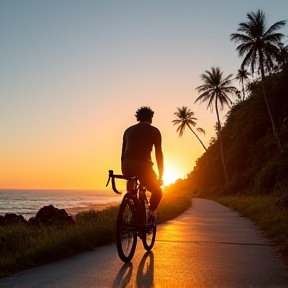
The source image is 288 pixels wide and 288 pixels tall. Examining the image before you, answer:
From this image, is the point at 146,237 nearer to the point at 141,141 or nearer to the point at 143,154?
the point at 143,154

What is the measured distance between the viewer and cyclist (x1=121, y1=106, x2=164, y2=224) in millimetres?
5219

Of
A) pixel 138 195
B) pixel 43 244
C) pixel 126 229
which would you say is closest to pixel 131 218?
pixel 126 229

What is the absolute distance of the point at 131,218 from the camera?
5.16m

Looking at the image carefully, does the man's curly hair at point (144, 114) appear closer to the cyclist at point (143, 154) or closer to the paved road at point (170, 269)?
the cyclist at point (143, 154)

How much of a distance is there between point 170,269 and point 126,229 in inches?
30.7

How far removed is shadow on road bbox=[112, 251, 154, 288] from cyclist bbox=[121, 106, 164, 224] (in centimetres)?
100

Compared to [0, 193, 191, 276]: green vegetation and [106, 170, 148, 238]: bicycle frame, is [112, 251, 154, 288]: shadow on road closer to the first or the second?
[106, 170, 148, 238]: bicycle frame

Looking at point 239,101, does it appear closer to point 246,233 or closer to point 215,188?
point 215,188

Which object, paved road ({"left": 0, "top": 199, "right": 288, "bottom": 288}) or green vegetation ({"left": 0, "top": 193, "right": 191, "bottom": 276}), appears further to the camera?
green vegetation ({"left": 0, "top": 193, "right": 191, "bottom": 276})

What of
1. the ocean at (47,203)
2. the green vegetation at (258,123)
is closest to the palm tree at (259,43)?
the green vegetation at (258,123)

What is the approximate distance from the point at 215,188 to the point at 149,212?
42.5 metres

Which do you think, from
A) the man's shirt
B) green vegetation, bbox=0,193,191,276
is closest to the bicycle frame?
the man's shirt

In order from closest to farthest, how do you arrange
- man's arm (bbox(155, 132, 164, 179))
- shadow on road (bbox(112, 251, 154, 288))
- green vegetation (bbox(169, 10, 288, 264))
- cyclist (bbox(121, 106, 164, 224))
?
shadow on road (bbox(112, 251, 154, 288)), cyclist (bbox(121, 106, 164, 224)), man's arm (bbox(155, 132, 164, 179)), green vegetation (bbox(169, 10, 288, 264))

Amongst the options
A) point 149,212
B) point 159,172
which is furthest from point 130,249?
point 159,172
